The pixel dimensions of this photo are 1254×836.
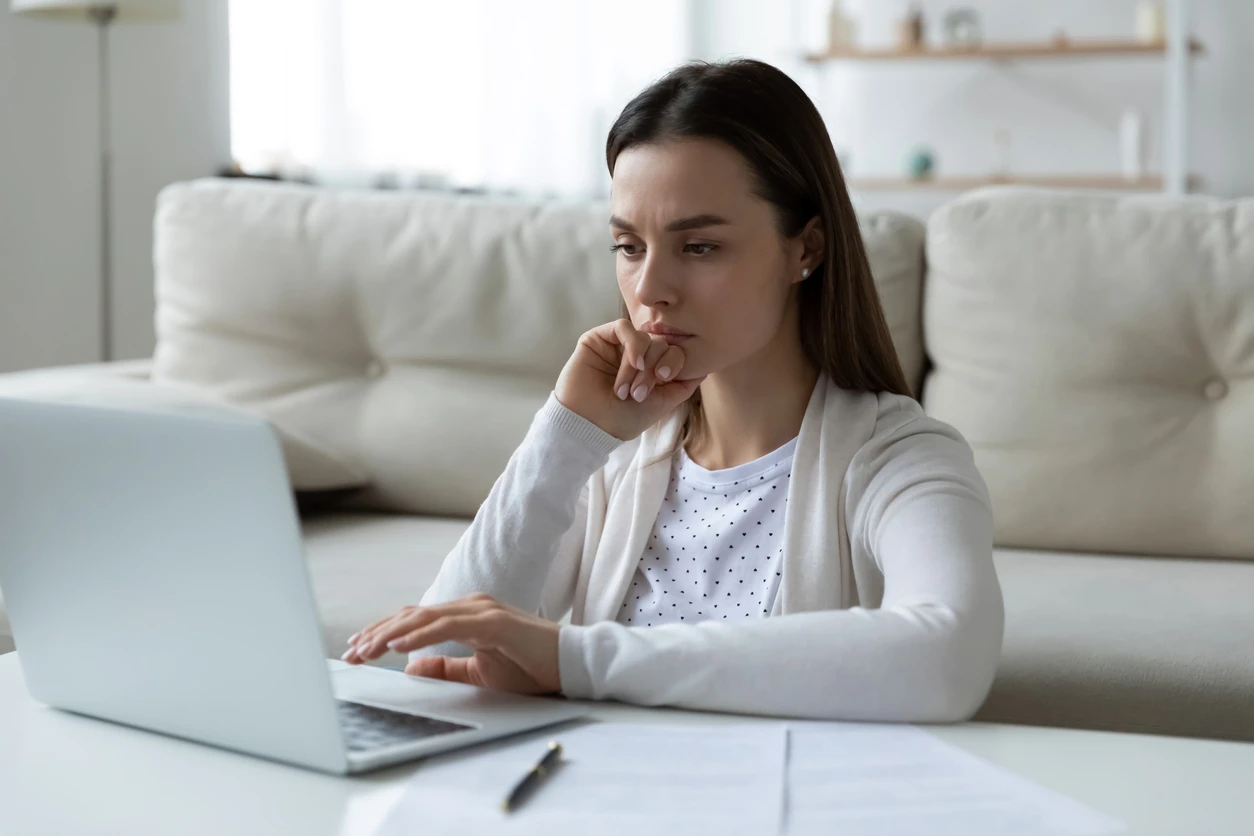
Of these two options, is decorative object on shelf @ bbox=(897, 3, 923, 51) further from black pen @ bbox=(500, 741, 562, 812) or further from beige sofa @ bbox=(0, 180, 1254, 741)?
black pen @ bbox=(500, 741, 562, 812)

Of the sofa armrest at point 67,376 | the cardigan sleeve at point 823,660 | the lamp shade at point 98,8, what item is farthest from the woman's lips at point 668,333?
the lamp shade at point 98,8

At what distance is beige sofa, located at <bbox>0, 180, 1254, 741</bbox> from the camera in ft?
5.00

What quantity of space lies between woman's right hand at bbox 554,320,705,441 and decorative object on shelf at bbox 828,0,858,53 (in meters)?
3.77

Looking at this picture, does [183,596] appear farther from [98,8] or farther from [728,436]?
[98,8]

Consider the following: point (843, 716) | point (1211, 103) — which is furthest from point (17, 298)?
point (1211, 103)

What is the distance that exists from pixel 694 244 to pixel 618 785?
1.91ft

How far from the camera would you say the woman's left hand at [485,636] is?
853 mm

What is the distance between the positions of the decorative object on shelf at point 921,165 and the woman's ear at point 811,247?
363cm

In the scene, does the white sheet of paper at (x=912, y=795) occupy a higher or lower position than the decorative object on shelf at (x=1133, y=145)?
lower

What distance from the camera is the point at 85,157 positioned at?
329 centimetres

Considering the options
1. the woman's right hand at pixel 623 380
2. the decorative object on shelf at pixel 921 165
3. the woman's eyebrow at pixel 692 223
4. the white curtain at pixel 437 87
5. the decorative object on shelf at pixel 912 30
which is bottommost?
the woman's right hand at pixel 623 380

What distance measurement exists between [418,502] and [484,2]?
7.63 feet

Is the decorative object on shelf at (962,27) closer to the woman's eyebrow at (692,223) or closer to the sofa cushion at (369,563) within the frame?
the sofa cushion at (369,563)

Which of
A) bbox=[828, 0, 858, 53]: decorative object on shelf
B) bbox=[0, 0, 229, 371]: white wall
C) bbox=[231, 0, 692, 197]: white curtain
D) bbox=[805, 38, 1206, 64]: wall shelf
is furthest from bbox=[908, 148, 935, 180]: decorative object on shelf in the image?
bbox=[0, 0, 229, 371]: white wall
